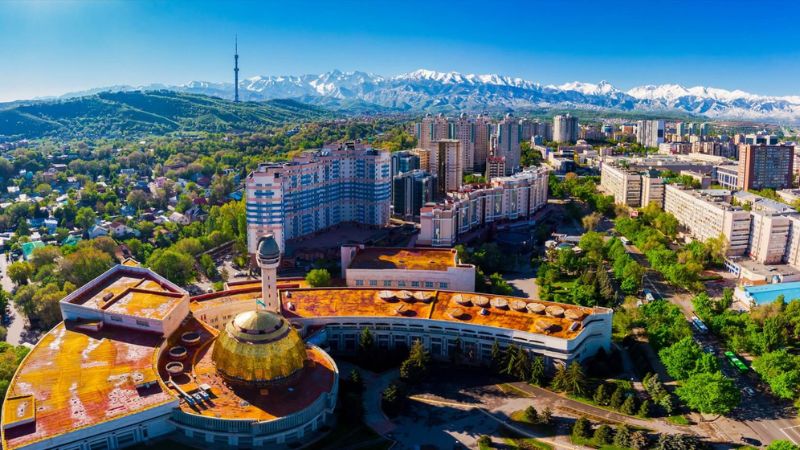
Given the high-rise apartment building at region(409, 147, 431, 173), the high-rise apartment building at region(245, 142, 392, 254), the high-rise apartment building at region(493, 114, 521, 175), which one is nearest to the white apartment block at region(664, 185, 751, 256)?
the high-rise apartment building at region(409, 147, 431, 173)

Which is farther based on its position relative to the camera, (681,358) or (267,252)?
(267,252)

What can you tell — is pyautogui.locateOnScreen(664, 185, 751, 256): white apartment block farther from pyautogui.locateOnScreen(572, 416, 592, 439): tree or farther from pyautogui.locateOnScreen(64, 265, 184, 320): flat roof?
pyautogui.locateOnScreen(64, 265, 184, 320): flat roof

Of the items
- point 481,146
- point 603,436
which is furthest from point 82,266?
point 481,146

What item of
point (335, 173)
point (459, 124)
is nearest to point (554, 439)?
point (335, 173)

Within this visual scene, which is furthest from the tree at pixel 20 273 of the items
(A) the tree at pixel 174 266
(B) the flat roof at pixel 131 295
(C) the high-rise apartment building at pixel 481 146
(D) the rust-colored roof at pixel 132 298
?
(C) the high-rise apartment building at pixel 481 146

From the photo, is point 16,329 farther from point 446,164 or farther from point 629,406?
point 446,164

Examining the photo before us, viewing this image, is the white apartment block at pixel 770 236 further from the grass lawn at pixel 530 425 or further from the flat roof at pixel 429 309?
the grass lawn at pixel 530 425
